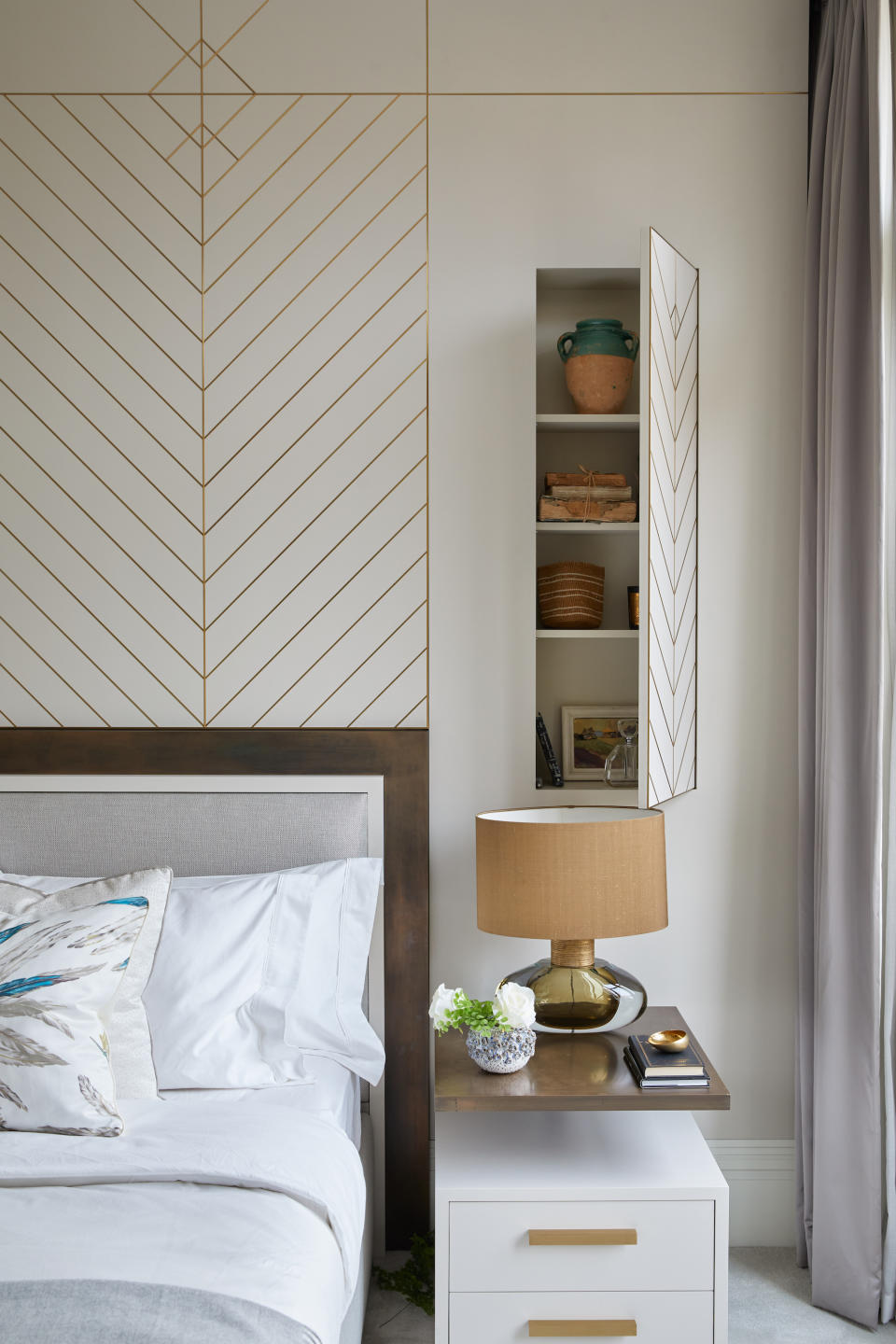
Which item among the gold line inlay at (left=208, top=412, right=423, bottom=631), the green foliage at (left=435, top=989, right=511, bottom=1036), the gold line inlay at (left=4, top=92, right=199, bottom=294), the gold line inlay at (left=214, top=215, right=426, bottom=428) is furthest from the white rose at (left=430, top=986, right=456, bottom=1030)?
the gold line inlay at (left=4, top=92, right=199, bottom=294)

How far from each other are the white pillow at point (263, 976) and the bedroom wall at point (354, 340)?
0.31m

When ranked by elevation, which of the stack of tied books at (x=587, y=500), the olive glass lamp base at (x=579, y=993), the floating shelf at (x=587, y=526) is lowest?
the olive glass lamp base at (x=579, y=993)

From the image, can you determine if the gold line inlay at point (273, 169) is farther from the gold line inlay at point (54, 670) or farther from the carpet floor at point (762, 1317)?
the carpet floor at point (762, 1317)

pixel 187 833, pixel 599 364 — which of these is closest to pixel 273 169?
pixel 599 364

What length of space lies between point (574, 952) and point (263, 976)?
653 millimetres

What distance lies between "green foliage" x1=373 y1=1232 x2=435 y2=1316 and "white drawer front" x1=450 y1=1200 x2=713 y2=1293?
0.42 meters

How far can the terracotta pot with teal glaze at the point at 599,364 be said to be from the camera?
92.9 inches

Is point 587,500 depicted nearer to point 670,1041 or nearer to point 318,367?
point 318,367

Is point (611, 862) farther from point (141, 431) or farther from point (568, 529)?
point (141, 431)

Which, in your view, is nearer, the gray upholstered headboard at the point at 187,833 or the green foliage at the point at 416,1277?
the green foliage at the point at 416,1277

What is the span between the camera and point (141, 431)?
94.4 inches

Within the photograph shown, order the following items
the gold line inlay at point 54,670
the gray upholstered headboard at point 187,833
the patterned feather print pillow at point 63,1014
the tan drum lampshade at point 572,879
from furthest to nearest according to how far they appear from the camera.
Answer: the gold line inlay at point 54,670 < the gray upholstered headboard at point 187,833 < the tan drum lampshade at point 572,879 < the patterned feather print pillow at point 63,1014

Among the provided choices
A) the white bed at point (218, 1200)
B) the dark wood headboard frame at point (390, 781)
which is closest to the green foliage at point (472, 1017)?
the white bed at point (218, 1200)

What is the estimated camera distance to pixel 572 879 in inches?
77.7
